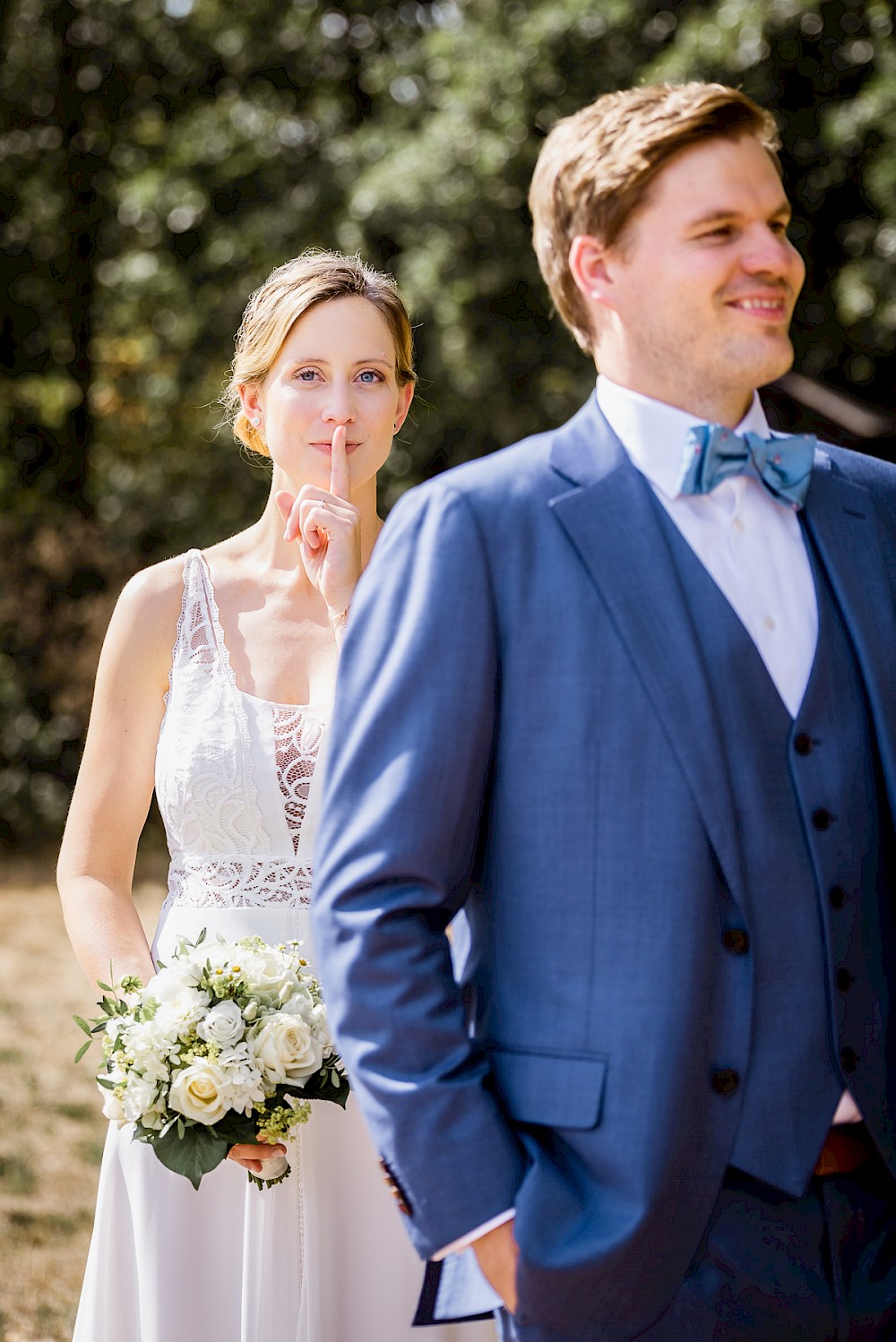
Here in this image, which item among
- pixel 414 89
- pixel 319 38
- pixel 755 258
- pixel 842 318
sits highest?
pixel 319 38

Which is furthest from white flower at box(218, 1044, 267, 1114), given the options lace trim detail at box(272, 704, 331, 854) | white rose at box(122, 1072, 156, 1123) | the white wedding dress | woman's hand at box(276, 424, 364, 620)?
woman's hand at box(276, 424, 364, 620)

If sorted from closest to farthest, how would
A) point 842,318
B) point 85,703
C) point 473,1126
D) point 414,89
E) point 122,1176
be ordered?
point 473,1126 < point 122,1176 < point 842,318 < point 414,89 < point 85,703

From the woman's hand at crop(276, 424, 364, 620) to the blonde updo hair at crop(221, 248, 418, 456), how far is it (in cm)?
29

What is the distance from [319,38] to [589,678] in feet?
41.1

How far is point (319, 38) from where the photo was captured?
13.2 m

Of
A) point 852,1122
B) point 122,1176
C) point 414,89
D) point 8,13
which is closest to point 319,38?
point 414,89

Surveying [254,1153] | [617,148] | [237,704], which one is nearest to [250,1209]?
[254,1153]

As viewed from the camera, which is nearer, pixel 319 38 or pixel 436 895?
pixel 436 895

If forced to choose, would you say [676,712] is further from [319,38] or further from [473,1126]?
[319,38]

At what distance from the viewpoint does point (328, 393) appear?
10.8ft

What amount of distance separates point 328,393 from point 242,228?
9.93 metres

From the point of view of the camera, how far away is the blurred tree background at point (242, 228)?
32.0 ft

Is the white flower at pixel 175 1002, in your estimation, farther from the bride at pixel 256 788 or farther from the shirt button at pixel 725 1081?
the shirt button at pixel 725 1081

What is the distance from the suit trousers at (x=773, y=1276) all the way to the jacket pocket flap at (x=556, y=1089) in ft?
0.73
